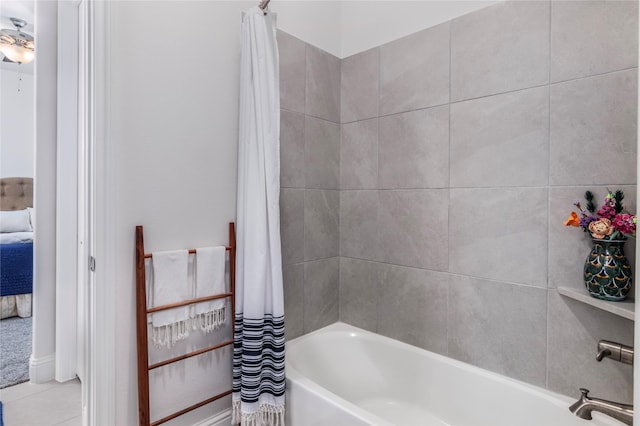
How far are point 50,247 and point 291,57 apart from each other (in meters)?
1.95

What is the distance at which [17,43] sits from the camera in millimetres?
3145

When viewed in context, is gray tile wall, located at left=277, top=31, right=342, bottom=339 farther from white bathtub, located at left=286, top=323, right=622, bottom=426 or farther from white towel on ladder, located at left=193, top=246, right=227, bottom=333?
white towel on ladder, located at left=193, top=246, right=227, bottom=333

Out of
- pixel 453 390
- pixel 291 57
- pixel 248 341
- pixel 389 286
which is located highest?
pixel 291 57

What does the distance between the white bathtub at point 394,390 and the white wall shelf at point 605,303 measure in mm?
440

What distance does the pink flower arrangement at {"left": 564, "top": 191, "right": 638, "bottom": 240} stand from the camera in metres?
1.19

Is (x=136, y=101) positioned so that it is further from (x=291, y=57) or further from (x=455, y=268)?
(x=455, y=268)

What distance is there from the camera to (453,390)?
170 centimetres

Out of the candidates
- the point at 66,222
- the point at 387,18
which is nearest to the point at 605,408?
the point at 387,18

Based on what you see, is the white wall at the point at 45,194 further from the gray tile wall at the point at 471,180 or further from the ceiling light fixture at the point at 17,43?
the gray tile wall at the point at 471,180

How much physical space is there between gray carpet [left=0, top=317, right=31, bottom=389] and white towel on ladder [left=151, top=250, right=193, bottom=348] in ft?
5.12

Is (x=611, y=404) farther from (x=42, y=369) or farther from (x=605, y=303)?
(x=42, y=369)

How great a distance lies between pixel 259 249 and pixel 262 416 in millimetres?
752

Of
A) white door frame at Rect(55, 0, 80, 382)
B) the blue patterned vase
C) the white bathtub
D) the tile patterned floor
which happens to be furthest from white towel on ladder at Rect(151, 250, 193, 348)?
the blue patterned vase

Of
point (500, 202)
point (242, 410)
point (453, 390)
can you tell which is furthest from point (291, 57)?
point (453, 390)
